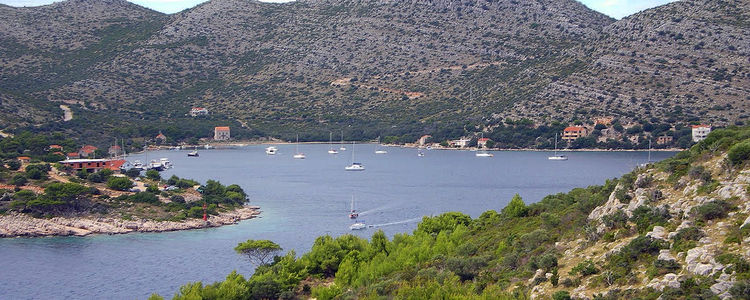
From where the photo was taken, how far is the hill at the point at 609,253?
15258 mm

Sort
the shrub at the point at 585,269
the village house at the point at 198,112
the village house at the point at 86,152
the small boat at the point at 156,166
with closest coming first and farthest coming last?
1. the shrub at the point at 585,269
2. the village house at the point at 86,152
3. the small boat at the point at 156,166
4. the village house at the point at 198,112

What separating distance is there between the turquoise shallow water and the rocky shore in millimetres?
841

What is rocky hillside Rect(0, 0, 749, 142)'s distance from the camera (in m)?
91.1

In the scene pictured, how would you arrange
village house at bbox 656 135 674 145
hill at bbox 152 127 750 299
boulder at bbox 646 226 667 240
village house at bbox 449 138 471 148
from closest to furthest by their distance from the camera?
hill at bbox 152 127 750 299, boulder at bbox 646 226 667 240, village house at bbox 656 135 674 145, village house at bbox 449 138 471 148

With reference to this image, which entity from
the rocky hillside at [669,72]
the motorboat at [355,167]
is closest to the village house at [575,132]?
the rocky hillside at [669,72]

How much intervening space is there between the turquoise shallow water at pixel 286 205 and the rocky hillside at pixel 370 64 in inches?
407

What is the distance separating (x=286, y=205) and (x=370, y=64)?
70195 millimetres

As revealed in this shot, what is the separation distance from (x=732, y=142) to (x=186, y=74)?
383 feet

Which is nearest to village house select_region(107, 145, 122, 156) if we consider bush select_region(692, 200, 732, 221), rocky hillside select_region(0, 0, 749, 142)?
rocky hillside select_region(0, 0, 749, 142)

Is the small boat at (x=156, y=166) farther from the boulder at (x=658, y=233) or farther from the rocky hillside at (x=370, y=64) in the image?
the boulder at (x=658, y=233)

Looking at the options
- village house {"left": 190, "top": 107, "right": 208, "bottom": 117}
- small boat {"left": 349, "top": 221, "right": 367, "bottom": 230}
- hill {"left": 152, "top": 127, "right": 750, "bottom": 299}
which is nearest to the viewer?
hill {"left": 152, "top": 127, "right": 750, "bottom": 299}

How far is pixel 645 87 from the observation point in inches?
3570

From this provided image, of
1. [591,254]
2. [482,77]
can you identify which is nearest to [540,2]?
[482,77]

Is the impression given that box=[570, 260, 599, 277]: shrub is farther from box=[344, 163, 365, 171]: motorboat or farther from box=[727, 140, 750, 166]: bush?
box=[344, 163, 365, 171]: motorboat
